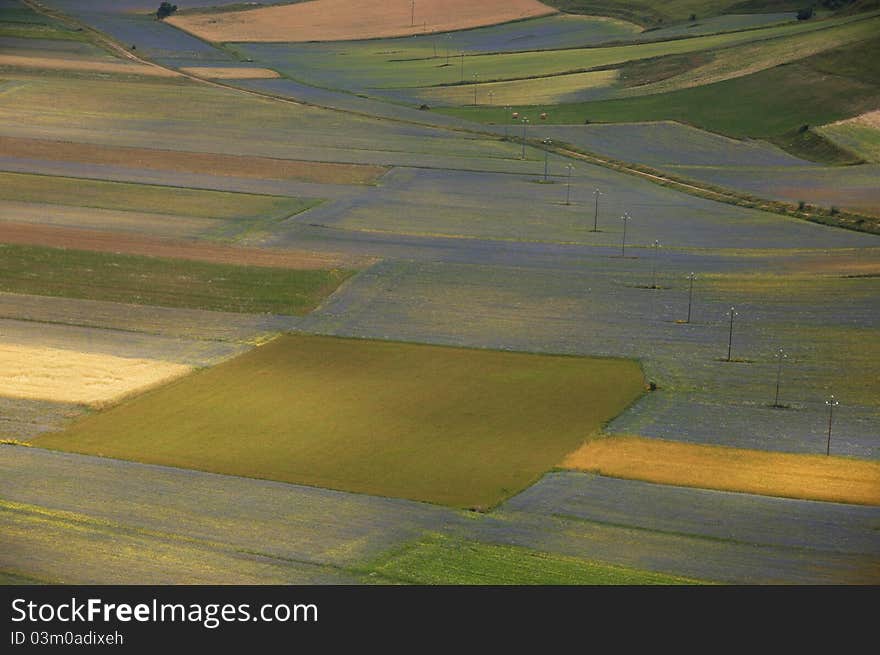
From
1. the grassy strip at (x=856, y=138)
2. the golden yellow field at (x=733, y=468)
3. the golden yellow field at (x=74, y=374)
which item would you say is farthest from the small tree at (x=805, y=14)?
the golden yellow field at (x=733, y=468)

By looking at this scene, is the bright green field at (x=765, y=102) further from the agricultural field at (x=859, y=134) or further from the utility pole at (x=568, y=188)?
the utility pole at (x=568, y=188)

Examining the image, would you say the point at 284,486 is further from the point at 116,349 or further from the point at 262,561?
the point at 116,349

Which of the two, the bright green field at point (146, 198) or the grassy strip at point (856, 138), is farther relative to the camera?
the grassy strip at point (856, 138)

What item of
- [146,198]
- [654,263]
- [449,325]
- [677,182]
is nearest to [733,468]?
[449,325]

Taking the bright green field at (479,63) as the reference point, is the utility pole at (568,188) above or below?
below

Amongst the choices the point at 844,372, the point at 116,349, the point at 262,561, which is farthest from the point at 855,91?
the point at 262,561

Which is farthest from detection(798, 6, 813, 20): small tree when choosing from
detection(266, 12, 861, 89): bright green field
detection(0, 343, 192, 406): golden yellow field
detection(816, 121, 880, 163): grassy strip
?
→ detection(0, 343, 192, 406): golden yellow field

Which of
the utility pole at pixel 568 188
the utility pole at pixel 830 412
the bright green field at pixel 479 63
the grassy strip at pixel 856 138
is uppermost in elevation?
the bright green field at pixel 479 63
